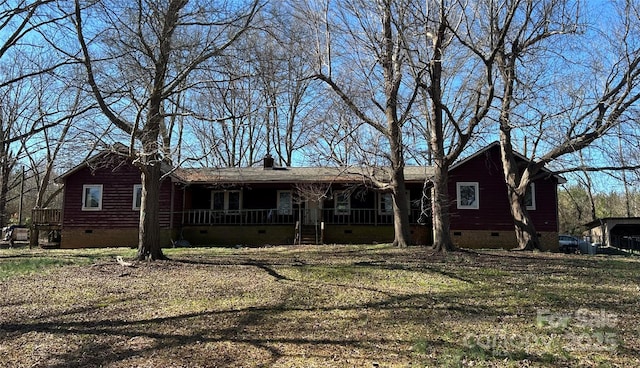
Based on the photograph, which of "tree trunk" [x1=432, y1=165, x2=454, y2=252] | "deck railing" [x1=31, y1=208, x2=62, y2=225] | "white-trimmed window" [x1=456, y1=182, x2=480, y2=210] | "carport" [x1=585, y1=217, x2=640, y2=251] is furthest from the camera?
"carport" [x1=585, y1=217, x2=640, y2=251]

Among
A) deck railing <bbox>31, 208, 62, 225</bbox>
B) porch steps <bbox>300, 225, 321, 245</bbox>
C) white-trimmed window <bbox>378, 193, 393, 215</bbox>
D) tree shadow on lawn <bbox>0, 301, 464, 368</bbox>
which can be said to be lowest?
tree shadow on lawn <bbox>0, 301, 464, 368</bbox>

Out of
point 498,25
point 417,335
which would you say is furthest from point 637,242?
point 417,335

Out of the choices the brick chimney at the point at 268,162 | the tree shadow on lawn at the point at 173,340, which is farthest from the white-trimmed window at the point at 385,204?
the tree shadow on lawn at the point at 173,340

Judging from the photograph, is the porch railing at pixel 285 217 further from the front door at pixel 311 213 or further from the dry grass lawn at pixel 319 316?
the dry grass lawn at pixel 319 316

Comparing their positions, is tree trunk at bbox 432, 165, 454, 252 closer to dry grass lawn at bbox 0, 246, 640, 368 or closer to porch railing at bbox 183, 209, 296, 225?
dry grass lawn at bbox 0, 246, 640, 368

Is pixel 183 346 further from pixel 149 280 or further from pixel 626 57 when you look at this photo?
pixel 626 57

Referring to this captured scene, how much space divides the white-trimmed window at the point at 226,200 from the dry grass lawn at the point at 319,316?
12.3 m

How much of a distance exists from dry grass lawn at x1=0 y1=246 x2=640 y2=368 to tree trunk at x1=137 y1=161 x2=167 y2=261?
39.3 inches

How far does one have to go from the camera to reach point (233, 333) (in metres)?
6.38

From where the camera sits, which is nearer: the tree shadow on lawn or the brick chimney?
the tree shadow on lawn

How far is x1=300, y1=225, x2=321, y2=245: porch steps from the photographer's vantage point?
70.4ft

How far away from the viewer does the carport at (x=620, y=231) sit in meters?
28.9

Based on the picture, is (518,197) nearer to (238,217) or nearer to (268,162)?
(238,217)

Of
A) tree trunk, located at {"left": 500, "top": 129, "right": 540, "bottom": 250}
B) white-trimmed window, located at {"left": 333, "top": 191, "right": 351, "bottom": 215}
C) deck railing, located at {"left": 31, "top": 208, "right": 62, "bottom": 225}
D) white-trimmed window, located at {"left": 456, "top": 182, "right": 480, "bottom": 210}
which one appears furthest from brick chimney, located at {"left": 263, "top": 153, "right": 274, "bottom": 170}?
tree trunk, located at {"left": 500, "top": 129, "right": 540, "bottom": 250}
